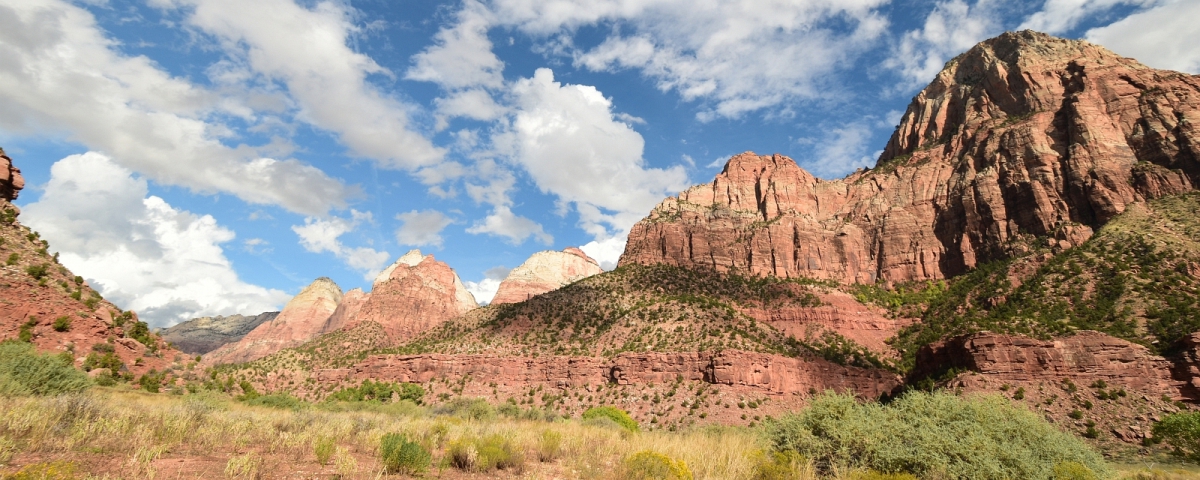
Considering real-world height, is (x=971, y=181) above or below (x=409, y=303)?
above

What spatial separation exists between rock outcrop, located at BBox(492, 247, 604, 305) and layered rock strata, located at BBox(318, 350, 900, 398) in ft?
295

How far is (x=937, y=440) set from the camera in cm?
1123

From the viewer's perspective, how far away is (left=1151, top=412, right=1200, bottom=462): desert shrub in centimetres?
2486

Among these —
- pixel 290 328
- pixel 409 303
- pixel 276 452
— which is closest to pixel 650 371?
pixel 276 452

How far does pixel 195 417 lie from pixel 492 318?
61.9 metres

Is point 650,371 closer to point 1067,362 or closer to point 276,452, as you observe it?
point 1067,362

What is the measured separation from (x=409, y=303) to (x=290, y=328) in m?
64.2

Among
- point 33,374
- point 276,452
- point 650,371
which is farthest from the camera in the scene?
point 650,371

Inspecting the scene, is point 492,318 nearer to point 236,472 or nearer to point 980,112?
point 236,472

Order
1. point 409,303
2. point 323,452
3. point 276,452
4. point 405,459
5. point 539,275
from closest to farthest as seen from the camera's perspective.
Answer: point 323,452 < point 405,459 < point 276,452 < point 409,303 < point 539,275

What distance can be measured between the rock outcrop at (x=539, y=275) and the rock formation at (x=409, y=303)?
1488 centimetres

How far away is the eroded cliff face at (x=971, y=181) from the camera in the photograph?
2475 inches

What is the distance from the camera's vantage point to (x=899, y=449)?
11273 mm

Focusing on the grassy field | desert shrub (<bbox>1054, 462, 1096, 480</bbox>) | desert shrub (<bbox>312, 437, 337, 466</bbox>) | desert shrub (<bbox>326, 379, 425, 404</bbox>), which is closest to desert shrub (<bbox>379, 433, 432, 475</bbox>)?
the grassy field
